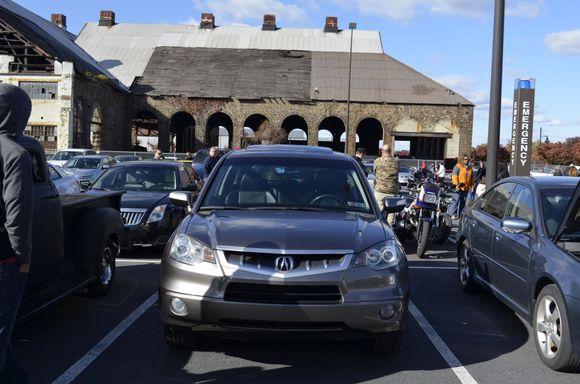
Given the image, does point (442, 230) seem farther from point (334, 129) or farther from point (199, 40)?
point (334, 129)

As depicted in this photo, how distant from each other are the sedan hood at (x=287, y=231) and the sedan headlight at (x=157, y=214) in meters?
4.40

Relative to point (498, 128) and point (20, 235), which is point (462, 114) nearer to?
point (498, 128)

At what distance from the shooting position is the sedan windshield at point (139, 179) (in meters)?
10.6

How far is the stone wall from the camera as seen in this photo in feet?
153

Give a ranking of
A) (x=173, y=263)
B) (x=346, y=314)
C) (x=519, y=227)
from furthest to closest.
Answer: (x=519, y=227), (x=173, y=263), (x=346, y=314)

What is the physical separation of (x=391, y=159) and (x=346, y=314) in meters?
7.08

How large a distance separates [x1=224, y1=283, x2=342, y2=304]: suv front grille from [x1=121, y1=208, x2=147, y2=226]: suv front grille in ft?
17.7

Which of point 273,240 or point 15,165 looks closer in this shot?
point 15,165

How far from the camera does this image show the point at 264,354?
4.85 m

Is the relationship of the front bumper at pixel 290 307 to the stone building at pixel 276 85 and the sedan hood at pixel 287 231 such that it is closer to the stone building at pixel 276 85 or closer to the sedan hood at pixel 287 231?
the sedan hood at pixel 287 231

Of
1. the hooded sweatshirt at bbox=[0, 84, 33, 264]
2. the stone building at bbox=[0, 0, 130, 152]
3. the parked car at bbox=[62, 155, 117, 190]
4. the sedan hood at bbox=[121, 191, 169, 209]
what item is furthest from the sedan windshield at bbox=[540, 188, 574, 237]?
the stone building at bbox=[0, 0, 130, 152]

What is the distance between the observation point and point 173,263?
174 inches

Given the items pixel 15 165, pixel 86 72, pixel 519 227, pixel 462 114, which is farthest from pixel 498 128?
pixel 462 114

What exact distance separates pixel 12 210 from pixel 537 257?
4.11 metres
